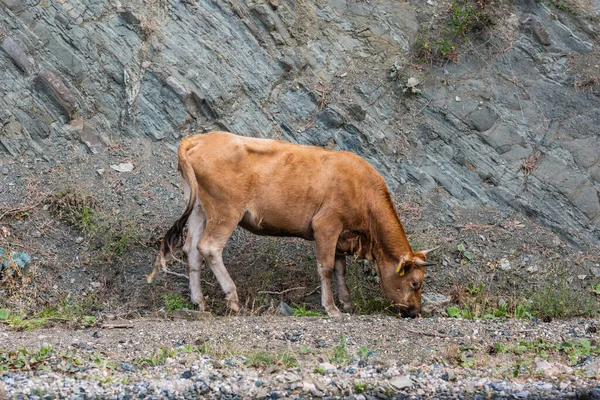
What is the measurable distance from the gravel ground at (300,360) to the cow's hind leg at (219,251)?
91 cm

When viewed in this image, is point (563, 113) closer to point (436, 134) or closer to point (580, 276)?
point (436, 134)

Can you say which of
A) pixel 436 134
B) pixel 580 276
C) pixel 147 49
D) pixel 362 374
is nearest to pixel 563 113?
pixel 436 134

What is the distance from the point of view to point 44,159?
40.7 feet

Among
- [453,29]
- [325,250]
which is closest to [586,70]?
[453,29]

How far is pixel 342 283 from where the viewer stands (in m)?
11.4

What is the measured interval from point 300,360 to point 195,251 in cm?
319

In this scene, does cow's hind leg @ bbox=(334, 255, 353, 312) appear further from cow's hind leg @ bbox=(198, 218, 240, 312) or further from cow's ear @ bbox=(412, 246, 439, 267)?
cow's hind leg @ bbox=(198, 218, 240, 312)

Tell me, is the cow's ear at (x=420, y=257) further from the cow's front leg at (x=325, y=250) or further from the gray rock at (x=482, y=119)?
the gray rock at (x=482, y=119)

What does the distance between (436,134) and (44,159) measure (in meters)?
6.11

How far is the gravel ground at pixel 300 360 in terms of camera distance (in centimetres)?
752

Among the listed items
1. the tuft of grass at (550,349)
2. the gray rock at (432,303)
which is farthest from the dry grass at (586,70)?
the tuft of grass at (550,349)

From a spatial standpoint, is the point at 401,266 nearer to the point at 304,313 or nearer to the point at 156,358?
the point at 304,313

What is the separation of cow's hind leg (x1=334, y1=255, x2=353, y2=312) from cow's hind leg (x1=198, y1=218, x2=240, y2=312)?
4.77 feet

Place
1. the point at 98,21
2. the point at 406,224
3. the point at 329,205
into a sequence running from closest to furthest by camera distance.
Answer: the point at 329,205 → the point at 406,224 → the point at 98,21
